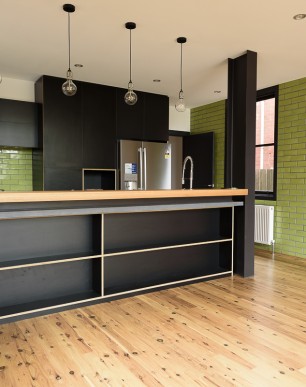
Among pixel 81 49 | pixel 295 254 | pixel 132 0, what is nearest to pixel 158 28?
pixel 132 0

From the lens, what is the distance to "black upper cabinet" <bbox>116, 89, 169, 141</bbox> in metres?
5.77

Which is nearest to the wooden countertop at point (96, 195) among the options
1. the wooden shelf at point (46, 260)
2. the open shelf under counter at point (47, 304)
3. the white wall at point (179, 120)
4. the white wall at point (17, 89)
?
the wooden shelf at point (46, 260)

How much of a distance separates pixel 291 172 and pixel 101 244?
3.55 m

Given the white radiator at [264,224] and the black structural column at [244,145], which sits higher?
the black structural column at [244,145]

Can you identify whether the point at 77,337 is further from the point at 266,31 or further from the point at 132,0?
the point at 266,31

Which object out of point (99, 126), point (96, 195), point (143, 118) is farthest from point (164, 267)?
point (143, 118)

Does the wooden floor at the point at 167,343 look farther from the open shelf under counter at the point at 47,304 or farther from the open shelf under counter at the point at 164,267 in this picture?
the open shelf under counter at the point at 164,267

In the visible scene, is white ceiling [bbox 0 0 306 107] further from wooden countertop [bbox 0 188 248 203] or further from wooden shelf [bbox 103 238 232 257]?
wooden shelf [bbox 103 238 232 257]

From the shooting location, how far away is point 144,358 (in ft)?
7.63

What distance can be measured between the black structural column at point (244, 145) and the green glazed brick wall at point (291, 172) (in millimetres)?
1405

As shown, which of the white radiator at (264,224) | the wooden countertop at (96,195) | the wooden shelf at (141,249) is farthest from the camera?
the white radiator at (264,224)

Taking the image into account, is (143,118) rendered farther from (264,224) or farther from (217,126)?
(264,224)

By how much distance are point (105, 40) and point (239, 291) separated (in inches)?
124

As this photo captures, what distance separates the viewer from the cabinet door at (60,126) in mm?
5070
